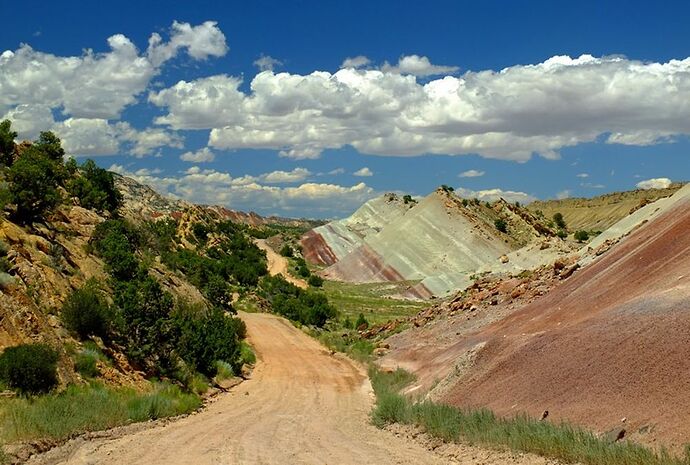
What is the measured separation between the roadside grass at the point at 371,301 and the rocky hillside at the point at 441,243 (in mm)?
2842

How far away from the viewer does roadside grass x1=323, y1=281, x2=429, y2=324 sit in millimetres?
63244

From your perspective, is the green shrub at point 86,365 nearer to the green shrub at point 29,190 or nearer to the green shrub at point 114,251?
the green shrub at point 114,251

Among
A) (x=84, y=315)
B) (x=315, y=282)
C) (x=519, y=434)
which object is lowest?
(x=315, y=282)

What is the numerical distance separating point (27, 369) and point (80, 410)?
61.8 inches

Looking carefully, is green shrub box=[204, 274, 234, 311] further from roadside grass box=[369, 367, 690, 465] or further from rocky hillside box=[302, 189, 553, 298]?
rocky hillside box=[302, 189, 553, 298]

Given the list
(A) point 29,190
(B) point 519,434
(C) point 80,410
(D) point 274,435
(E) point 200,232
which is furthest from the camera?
(E) point 200,232

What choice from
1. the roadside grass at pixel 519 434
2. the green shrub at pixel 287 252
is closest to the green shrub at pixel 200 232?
the green shrub at pixel 287 252

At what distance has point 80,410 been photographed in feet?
53.0

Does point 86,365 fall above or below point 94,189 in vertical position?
below

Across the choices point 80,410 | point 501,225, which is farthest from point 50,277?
point 501,225

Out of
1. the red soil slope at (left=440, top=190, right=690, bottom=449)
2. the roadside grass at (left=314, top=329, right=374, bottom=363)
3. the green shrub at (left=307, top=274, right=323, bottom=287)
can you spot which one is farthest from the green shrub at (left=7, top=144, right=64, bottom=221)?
the green shrub at (left=307, top=274, right=323, bottom=287)

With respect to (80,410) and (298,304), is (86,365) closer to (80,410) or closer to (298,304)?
(80,410)

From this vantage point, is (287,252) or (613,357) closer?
(613,357)

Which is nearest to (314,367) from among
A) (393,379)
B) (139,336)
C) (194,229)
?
(393,379)
